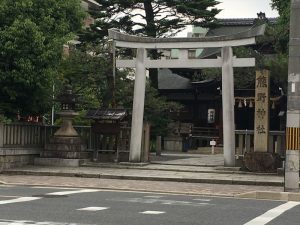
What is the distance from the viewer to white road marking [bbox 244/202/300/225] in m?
10.1

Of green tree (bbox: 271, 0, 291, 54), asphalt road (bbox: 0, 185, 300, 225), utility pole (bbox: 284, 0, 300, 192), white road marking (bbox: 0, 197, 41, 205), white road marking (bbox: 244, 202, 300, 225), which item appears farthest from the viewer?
green tree (bbox: 271, 0, 291, 54)

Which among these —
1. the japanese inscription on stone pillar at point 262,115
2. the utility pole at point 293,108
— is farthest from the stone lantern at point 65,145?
the utility pole at point 293,108

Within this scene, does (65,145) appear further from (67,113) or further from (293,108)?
(293,108)

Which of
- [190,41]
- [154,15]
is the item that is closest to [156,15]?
[154,15]

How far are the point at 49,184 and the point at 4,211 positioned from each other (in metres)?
6.21

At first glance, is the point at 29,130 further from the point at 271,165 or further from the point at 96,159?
the point at 271,165

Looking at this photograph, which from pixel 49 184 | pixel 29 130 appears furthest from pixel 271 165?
pixel 29 130

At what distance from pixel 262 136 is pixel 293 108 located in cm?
511

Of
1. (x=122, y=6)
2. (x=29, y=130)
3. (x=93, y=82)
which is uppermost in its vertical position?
(x=122, y=6)

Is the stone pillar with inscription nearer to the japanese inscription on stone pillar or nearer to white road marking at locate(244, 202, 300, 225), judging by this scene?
the japanese inscription on stone pillar

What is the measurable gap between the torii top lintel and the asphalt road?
875 centimetres

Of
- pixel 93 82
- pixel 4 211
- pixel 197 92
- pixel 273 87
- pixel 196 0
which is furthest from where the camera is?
pixel 197 92

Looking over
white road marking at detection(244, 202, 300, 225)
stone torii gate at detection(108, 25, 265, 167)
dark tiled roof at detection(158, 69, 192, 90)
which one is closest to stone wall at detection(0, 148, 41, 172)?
stone torii gate at detection(108, 25, 265, 167)

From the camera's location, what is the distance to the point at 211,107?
4366 centimetres
